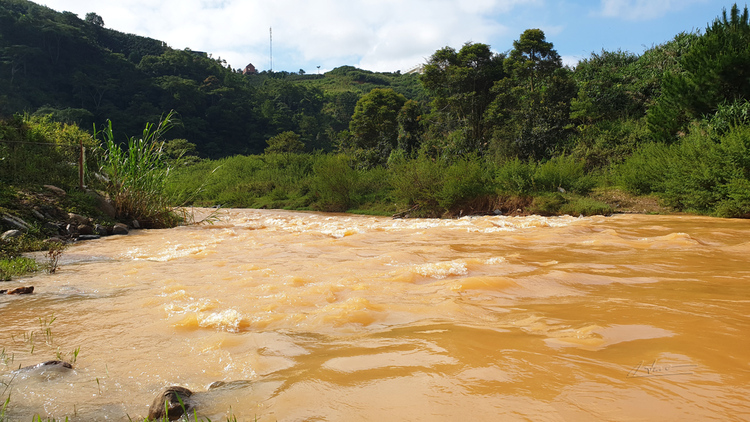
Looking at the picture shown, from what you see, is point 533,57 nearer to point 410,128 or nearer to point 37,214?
point 410,128

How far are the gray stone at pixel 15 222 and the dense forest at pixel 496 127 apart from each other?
3.93 meters

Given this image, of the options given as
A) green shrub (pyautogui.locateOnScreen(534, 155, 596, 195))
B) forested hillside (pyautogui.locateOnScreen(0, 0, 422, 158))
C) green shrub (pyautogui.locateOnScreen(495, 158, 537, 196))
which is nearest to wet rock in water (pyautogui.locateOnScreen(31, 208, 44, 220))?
green shrub (pyautogui.locateOnScreen(495, 158, 537, 196))

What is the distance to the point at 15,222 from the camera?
643 cm

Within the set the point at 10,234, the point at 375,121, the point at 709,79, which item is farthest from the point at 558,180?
the point at 375,121

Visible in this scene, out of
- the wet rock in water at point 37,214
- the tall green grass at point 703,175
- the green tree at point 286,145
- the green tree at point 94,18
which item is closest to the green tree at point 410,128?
the green tree at point 286,145

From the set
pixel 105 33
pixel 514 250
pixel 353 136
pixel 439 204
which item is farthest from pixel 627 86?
pixel 105 33

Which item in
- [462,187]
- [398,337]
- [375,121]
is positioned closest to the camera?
[398,337]

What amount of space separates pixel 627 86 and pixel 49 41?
50.4 meters

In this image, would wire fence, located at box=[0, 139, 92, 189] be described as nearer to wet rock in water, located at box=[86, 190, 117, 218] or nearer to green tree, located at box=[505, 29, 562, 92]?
wet rock in water, located at box=[86, 190, 117, 218]

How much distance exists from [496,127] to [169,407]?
2059 cm

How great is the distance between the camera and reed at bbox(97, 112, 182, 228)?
28.8 feet

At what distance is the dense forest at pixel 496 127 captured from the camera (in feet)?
39.6

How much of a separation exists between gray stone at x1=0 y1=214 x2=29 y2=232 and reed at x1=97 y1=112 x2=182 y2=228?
2.38 metres

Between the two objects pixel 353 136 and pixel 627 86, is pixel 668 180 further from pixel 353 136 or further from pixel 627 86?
pixel 353 136
